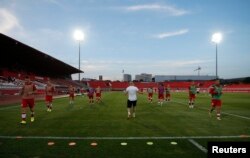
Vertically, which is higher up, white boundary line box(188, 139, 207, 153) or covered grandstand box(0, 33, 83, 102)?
covered grandstand box(0, 33, 83, 102)

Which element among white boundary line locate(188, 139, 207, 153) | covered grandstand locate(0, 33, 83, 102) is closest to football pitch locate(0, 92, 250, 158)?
white boundary line locate(188, 139, 207, 153)

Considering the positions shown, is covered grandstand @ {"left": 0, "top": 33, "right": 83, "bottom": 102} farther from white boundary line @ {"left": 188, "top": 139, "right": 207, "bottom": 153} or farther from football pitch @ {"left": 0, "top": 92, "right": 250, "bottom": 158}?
white boundary line @ {"left": 188, "top": 139, "right": 207, "bottom": 153}

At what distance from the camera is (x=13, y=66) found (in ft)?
164

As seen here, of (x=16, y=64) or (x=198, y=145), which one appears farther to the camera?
(x=16, y=64)

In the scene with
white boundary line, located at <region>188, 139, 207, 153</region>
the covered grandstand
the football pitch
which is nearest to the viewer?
the football pitch

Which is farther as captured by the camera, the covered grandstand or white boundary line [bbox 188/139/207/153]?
the covered grandstand

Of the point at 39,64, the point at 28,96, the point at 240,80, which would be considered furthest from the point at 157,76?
the point at 28,96

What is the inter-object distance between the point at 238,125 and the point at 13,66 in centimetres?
4452

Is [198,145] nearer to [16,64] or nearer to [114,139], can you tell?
[114,139]

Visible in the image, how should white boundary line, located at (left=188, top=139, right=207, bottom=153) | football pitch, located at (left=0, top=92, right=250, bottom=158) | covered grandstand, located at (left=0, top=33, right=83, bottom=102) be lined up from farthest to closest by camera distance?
covered grandstand, located at (left=0, top=33, right=83, bottom=102)
white boundary line, located at (left=188, top=139, right=207, bottom=153)
football pitch, located at (left=0, top=92, right=250, bottom=158)

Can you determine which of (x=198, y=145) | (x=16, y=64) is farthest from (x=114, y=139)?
(x=16, y=64)

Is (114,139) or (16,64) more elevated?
(16,64)

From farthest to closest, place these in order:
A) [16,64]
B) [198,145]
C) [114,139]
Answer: [16,64], [114,139], [198,145]

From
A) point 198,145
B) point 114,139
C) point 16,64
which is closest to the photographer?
point 198,145
